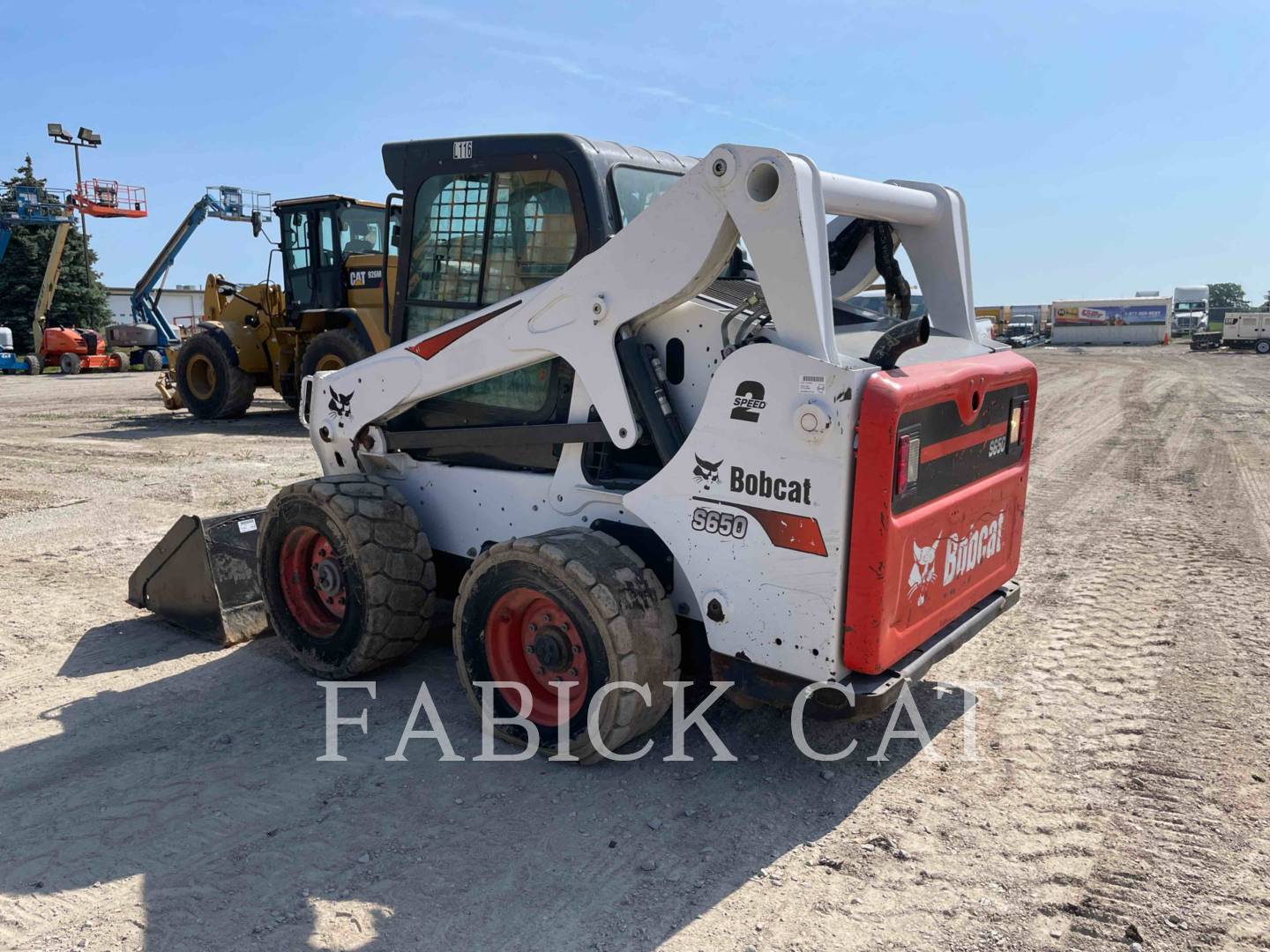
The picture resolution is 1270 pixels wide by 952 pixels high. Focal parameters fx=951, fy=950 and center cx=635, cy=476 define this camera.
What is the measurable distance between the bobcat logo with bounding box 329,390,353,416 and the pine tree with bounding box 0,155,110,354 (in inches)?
1435

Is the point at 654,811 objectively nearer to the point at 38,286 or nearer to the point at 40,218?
the point at 40,218

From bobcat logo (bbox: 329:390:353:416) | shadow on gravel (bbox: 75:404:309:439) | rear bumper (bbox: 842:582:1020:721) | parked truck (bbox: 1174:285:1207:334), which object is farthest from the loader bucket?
parked truck (bbox: 1174:285:1207:334)

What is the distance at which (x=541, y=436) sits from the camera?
410cm

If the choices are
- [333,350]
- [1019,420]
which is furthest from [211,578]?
[333,350]

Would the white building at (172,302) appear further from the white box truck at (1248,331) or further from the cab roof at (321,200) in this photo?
the white box truck at (1248,331)

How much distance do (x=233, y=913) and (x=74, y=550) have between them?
480cm

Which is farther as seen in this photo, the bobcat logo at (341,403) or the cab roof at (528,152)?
the bobcat logo at (341,403)

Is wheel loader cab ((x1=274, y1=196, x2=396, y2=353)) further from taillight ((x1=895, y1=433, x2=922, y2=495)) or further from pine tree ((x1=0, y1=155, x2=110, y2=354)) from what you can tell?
pine tree ((x1=0, y1=155, x2=110, y2=354))

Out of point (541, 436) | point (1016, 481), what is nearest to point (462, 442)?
point (541, 436)

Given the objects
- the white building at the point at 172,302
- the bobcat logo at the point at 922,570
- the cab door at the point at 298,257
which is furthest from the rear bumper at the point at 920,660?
the white building at the point at 172,302

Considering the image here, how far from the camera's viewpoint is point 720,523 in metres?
3.43

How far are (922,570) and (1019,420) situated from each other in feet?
3.81

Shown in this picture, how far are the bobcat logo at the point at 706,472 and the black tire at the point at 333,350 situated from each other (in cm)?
944

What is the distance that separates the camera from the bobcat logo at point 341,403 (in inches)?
190
